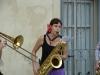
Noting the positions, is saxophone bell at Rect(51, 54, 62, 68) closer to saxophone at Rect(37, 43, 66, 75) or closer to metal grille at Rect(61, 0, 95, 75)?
saxophone at Rect(37, 43, 66, 75)

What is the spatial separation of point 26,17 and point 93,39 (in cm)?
162

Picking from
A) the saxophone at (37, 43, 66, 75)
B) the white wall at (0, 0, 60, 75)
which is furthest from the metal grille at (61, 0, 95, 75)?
the saxophone at (37, 43, 66, 75)

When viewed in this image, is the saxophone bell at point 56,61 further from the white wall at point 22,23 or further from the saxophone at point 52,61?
the white wall at point 22,23

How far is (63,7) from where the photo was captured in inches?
384

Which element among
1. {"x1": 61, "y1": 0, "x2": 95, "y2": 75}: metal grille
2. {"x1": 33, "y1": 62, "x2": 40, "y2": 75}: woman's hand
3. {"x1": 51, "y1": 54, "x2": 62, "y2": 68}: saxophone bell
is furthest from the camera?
{"x1": 61, "y1": 0, "x2": 95, "y2": 75}: metal grille

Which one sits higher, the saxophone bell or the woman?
the woman

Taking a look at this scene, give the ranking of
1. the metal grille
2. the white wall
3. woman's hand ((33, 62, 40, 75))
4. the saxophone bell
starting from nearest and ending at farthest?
the saxophone bell, woman's hand ((33, 62, 40, 75)), the white wall, the metal grille

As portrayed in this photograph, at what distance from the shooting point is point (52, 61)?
774 cm

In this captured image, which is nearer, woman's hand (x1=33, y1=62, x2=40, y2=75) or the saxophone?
the saxophone

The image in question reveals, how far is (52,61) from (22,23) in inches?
63.3

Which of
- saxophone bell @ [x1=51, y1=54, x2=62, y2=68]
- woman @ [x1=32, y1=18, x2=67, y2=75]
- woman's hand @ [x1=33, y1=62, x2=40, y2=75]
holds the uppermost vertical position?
woman @ [x1=32, y1=18, x2=67, y2=75]

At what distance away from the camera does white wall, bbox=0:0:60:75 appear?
355 inches

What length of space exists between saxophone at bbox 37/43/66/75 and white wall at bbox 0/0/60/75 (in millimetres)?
1394

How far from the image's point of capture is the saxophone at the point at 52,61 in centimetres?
767
